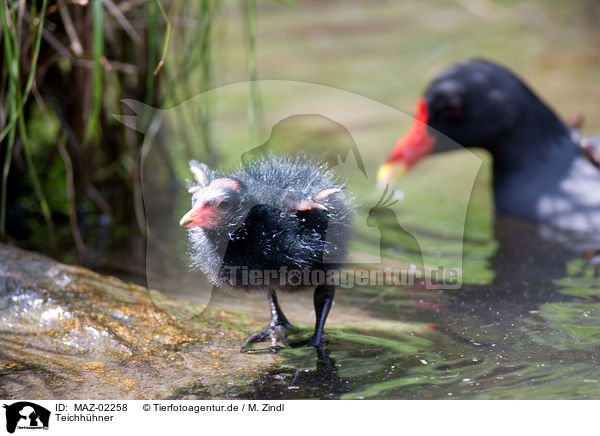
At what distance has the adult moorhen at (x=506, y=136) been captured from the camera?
3.68 m

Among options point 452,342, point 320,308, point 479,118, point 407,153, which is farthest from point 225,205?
point 479,118

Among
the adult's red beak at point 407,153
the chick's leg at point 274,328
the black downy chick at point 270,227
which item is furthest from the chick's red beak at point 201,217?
the adult's red beak at point 407,153

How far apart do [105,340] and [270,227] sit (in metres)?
0.59

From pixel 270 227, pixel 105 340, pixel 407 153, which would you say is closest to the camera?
pixel 270 227

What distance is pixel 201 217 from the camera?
1.91 meters

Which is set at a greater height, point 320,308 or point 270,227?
point 270,227

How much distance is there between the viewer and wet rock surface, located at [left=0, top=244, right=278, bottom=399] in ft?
6.21

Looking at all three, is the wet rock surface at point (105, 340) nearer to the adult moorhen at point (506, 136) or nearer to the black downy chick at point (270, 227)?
the black downy chick at point (270, 227)

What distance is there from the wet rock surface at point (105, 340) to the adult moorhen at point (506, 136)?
5.36 feet

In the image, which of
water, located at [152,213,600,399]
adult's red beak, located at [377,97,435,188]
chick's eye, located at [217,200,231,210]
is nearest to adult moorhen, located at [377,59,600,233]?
adult's red beak, located at [377,97,435,188]

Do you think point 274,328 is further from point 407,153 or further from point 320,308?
point 407,153

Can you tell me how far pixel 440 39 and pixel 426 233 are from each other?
11.7 feet

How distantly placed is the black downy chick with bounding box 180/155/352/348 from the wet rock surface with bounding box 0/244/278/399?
18 centimetres
